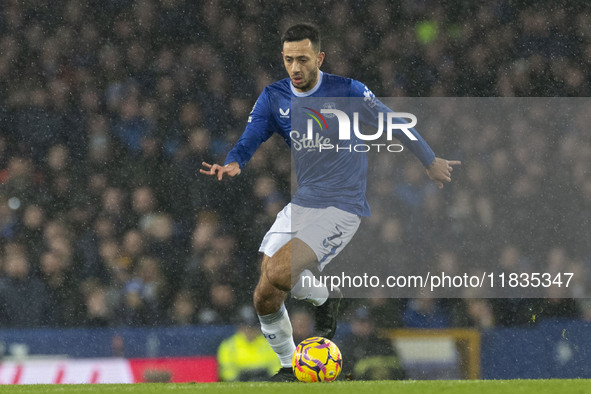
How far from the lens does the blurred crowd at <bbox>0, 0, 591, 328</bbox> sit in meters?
7.16

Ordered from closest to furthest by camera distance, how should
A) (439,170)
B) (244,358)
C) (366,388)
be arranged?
1. (366,388)
2. (439,170)
3. (244,358)

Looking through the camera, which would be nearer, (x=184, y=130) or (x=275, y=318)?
(x=275, y=318)

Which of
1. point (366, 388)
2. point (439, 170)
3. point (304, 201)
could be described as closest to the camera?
point (366, 388)

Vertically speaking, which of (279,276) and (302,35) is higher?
(302,35)

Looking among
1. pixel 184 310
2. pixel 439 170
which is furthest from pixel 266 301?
pixel 184 310

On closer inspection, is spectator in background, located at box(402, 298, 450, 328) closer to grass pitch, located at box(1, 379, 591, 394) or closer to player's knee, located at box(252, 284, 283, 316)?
player's knee, located at box(252, 284, 283, 316)

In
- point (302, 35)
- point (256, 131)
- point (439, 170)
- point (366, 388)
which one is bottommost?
point (366, 388)

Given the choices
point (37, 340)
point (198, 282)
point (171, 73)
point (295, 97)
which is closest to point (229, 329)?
point (198, 282)

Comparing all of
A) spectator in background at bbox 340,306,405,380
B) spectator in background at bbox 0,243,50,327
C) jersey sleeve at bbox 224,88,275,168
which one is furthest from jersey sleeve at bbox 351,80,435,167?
spectator in background at bbox 0,243,50,327

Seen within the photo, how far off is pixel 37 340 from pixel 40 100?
2.10 metres

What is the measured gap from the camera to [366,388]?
4.98 metres

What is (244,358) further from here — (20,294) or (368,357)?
(20,294)

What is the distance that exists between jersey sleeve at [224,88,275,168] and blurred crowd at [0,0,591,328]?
149cm

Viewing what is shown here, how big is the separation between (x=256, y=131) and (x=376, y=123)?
0.79 m
